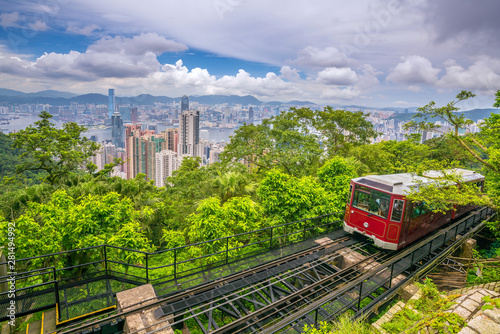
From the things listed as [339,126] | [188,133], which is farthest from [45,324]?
[188,133]

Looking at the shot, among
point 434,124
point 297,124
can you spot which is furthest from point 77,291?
point 297,124

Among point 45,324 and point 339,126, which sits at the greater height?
point 339,126

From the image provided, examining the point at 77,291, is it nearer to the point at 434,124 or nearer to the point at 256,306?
the point at 256,306

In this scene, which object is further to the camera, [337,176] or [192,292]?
[337,176]

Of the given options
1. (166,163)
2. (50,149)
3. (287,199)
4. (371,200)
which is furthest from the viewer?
(166,163)

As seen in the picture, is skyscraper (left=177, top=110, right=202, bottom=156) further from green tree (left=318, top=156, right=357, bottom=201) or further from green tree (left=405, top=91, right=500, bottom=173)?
green tree (left=405, top=91, right=500, bottom=173)

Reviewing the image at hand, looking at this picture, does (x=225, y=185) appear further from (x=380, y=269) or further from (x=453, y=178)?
(x=453, y=178)
